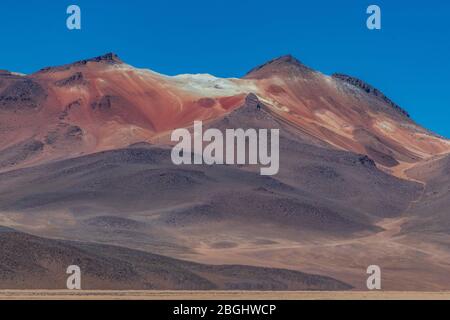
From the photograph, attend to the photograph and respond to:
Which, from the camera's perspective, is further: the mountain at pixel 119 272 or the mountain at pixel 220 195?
the mountain at pixel 220 195

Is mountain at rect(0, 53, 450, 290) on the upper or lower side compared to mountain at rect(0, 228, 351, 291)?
upper

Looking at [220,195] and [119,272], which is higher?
[220,195]

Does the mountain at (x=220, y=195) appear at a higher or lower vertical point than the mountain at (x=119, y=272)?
higher

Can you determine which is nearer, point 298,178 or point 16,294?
point 16,294

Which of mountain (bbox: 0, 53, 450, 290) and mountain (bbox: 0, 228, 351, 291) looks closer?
mountain (bbox: 0, 228, 351, 291)

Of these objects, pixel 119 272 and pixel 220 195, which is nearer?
pixel 119 272
